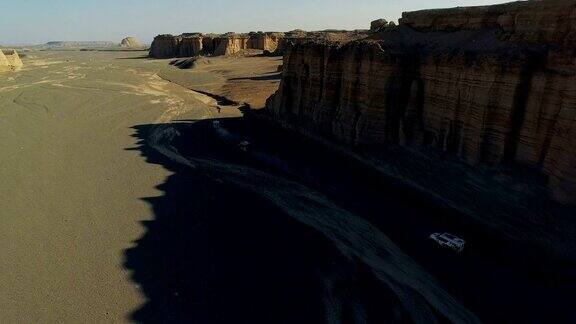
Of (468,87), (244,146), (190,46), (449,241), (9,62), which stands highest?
(190,46)

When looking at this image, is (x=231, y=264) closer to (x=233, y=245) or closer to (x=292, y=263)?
(x=233, y=245)

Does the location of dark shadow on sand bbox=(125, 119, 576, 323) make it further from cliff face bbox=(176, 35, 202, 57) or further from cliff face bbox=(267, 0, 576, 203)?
cliff face bbox=(176, 35, 202, 57)

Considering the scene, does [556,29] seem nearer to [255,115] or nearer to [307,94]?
[307,94]

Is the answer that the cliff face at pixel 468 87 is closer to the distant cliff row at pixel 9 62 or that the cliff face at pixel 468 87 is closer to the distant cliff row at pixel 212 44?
the distant cliff row at pixel 212 44

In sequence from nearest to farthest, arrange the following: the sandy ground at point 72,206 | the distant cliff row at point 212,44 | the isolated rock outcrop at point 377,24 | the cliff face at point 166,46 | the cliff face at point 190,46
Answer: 1. the sandy ground at point 72,206
2. the isolated rock outcrop at point 377,24
3. the distant cliff row at point 212,44
4. the cliff face at point 190,46
5. the cliff face at point 166,46

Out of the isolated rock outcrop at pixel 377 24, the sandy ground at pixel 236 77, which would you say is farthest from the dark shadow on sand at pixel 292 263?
the sandy ground at pixel 236 77

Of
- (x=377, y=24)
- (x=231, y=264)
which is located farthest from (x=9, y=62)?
(x=231, y=264)

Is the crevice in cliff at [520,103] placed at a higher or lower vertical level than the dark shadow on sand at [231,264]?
higher

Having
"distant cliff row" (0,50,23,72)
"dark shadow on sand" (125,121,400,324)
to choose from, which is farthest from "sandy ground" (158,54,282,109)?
"distant cliff row" (0,50,23,72)
